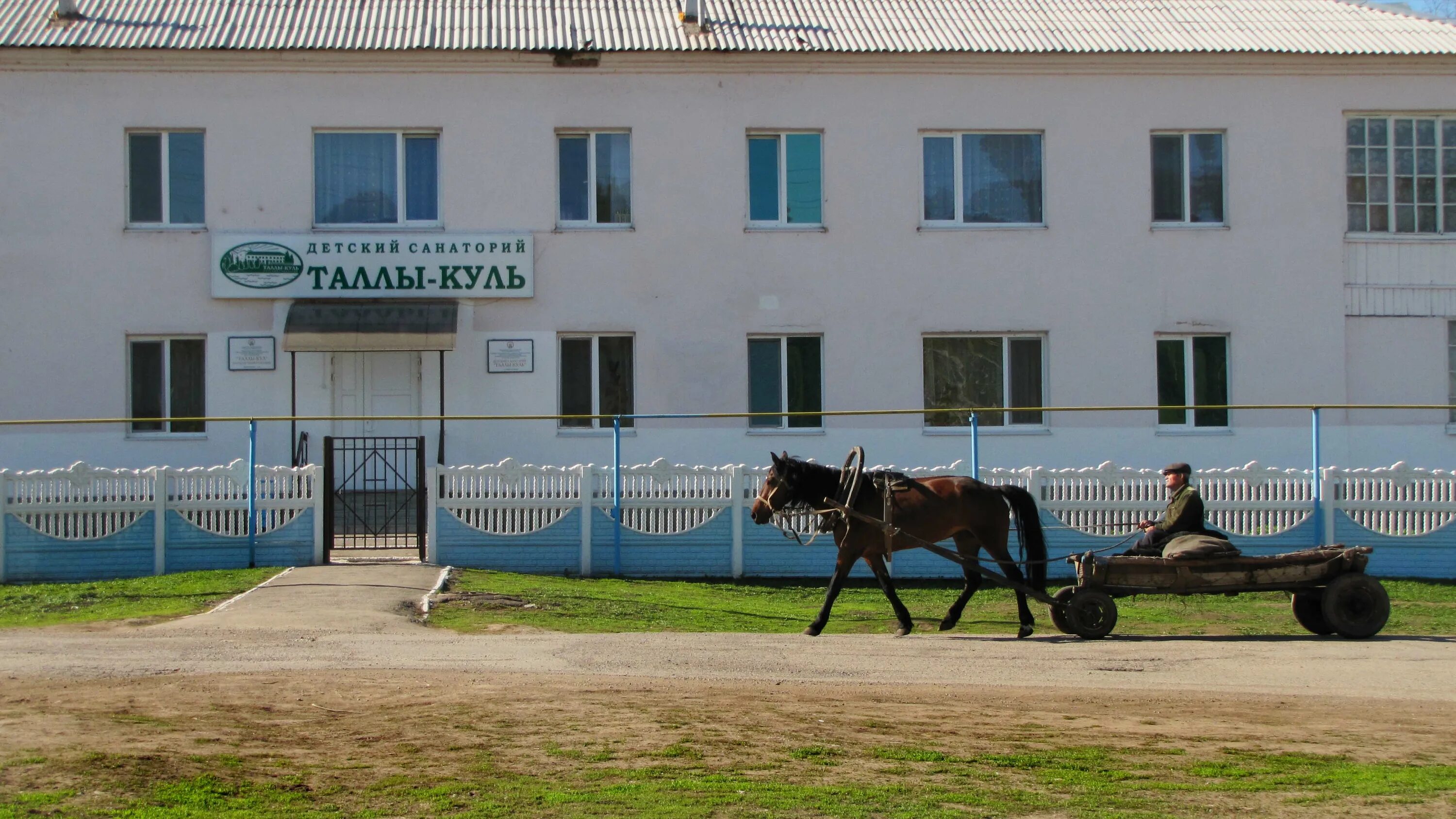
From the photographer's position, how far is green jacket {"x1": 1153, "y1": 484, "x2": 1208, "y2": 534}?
41.8 feet

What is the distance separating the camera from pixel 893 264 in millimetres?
21000

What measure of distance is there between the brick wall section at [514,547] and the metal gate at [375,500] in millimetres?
506

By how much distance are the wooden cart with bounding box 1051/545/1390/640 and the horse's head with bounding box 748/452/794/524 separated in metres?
2.75

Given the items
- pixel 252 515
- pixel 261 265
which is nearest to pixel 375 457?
pixel 252 515

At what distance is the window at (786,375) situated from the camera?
21.0m

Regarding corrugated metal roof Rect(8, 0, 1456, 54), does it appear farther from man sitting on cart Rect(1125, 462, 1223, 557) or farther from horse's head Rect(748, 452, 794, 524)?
man sitting on cart Rect(1125, 462, 1223, 557)

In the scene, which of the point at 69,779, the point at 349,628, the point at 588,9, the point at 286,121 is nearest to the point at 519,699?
the point at 69,779

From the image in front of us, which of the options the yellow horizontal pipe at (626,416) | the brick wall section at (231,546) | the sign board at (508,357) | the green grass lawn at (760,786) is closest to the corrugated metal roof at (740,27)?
the sign board at (508,357)

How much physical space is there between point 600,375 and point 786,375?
2925 mm

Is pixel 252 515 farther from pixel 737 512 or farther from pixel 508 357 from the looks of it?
pixel 737 512

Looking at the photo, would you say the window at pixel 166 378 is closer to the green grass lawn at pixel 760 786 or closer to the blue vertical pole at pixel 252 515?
the blue vertical pole at pixel 252 515

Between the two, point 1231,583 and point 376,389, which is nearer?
point 1231,583

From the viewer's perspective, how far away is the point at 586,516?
16.8 meters

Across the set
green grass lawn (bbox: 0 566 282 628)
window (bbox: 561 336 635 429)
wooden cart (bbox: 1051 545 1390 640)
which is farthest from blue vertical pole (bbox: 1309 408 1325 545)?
green grass lawn (bbox: 0 566 282 628)
